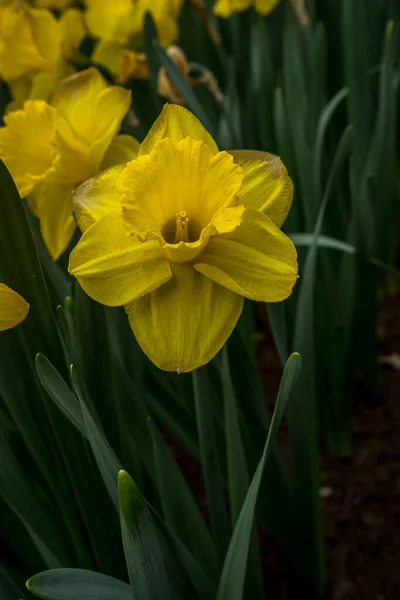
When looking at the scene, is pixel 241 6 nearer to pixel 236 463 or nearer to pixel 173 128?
pixel 173 128

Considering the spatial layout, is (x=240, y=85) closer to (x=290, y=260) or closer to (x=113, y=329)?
(x=113, y=329)

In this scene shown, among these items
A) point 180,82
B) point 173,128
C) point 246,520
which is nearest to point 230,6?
point 180,82

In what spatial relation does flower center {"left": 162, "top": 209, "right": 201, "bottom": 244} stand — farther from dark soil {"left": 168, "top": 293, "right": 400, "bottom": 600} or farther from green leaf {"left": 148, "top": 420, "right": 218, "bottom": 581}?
dark soil {"left": 168, "top": 293, "right": 400, "bottom": 600}

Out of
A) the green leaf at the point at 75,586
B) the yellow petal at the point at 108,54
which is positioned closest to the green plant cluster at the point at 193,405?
the green leaf at the point at 75,586

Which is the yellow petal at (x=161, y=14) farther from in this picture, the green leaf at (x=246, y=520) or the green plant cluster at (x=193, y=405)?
the green leaf at (x=246, y=520)

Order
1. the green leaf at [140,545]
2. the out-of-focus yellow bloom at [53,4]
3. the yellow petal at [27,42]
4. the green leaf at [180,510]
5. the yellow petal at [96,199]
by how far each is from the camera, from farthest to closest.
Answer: the out-of-focus yellow bloom at [53,4]
the yellow petal at [27,42]
the green leaf at [180,510]
the yellow petal at [96,199]
the green leaf at [140,545]

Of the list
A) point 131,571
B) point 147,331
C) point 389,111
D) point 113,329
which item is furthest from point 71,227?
point 389,111

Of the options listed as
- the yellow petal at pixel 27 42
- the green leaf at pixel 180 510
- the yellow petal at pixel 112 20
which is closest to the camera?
the green leaf at pixel 180 510
